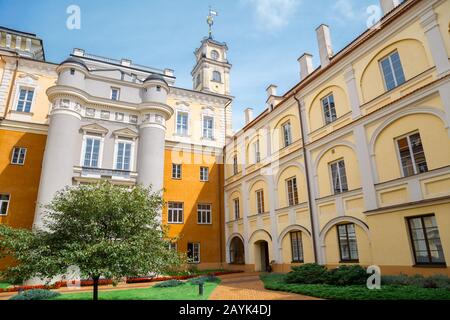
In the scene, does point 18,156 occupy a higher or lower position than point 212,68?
lower

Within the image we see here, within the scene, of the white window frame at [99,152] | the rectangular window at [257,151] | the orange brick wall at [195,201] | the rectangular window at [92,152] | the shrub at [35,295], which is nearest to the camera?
the shrub at [35,295]

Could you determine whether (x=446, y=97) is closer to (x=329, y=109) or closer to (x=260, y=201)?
(x=329, y=109)

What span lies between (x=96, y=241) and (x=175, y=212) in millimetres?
16358

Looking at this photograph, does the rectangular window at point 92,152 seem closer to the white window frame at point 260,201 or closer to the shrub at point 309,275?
the white window frame at point 260,201

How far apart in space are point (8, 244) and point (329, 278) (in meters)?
12.3

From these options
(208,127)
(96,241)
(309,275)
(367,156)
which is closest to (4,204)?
(96,241)

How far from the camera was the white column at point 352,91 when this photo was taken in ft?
52.7

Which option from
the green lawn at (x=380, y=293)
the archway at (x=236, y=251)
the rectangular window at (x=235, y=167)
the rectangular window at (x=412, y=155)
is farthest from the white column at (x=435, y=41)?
the archway at (x=236, y=251)

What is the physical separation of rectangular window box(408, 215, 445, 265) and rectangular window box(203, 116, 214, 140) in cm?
2088

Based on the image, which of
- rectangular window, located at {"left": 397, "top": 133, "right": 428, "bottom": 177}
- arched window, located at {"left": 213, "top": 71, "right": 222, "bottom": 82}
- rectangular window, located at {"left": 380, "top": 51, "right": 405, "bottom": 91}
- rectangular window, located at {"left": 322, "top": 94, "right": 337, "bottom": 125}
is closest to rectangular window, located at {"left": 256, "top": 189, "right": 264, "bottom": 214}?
rectangular window, located at {"left": 322, "top": 94, "right": 337, "bottom": 125}

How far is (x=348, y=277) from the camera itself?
38.7ft

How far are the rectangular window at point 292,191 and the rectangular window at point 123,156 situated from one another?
12.5m

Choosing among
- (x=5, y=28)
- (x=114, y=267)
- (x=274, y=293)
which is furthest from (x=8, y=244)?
(x=5, y=28)
